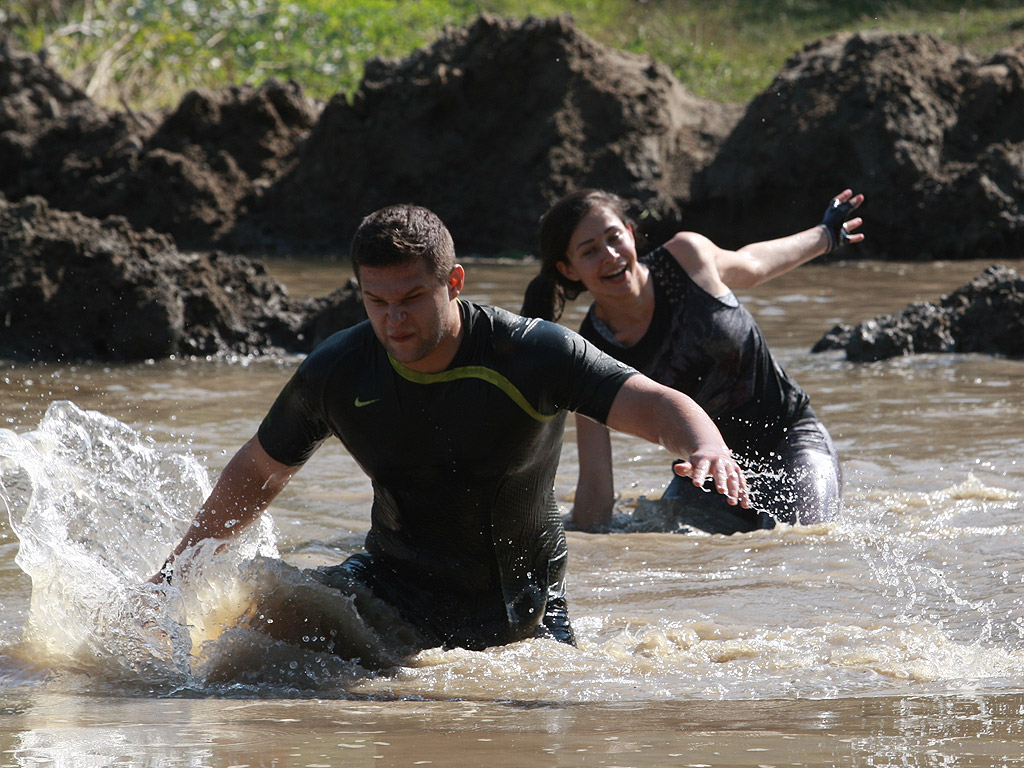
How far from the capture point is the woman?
5.24 m

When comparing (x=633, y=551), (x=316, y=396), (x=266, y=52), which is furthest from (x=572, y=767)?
(x=266, y=52)

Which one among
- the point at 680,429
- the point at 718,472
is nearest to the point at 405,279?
the point at 680,429

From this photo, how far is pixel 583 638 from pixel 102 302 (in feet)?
20.4

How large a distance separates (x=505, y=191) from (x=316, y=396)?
1156 cm

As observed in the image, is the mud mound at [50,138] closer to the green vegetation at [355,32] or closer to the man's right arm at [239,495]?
the green vegetation at [355,32]

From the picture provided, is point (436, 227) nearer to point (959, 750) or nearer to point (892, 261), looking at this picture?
point (959, 750)

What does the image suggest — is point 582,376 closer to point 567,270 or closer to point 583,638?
point 583,638

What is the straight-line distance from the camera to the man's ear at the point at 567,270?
515cm

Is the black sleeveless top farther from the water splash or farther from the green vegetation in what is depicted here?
the green vegetation

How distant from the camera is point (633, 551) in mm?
5297

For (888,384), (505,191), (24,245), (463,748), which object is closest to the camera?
(463,748)

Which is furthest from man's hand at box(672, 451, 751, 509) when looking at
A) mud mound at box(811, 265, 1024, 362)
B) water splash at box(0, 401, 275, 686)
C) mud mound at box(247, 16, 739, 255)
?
mud mound at box(247, 16, 739, 255)

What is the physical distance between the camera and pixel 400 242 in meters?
3.49

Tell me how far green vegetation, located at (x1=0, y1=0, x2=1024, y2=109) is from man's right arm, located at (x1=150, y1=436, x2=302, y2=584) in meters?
14.2
